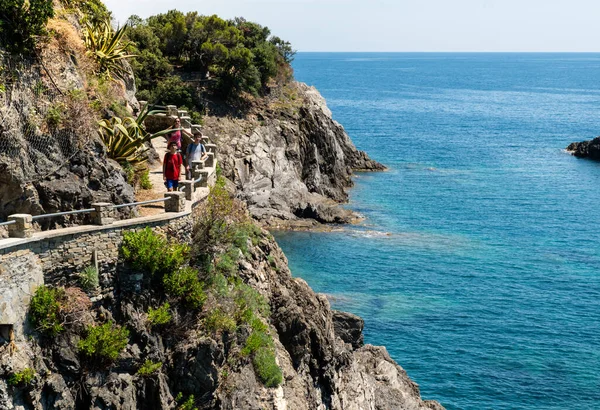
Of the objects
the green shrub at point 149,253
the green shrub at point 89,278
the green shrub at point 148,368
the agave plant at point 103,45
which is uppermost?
the agave plant at point 103,45

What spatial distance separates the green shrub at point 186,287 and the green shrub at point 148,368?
231 centimetres

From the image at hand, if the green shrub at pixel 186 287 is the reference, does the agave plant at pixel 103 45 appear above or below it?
above

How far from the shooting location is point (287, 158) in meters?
74.7

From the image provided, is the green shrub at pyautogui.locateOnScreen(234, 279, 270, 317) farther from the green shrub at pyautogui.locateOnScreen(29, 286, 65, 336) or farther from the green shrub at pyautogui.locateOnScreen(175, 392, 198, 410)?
the green shrub at pyautogui.locateOnScreen(29, 286, 65, 336)

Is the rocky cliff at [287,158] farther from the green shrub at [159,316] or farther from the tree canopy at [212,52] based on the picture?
the green shrub at [159,316]

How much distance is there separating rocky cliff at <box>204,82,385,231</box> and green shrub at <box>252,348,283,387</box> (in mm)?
41538

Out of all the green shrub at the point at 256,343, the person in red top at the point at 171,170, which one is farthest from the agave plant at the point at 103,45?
the green shrub at the point at 256,343

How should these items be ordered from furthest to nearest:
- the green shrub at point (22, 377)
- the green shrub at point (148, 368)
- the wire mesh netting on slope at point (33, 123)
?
1. the wire mesh netting on slope at point (33, 123)
2. the green shrub at point (148, 368)
3. the green shrub at point (22, 377)

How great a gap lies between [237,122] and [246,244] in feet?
157

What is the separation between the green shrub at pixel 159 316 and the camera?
20172mm

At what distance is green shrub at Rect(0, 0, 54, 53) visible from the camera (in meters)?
21.5

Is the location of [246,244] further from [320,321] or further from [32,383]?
[32,383]

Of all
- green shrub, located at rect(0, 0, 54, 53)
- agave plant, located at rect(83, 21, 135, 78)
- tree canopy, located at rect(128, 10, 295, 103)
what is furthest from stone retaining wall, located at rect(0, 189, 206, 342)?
tree canopy, located at rect(128, 10, 295, 103)

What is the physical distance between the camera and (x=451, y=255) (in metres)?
59.1
